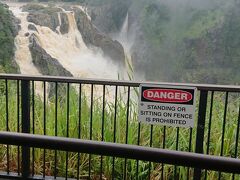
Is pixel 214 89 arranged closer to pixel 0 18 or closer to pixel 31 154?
pixel 31 154

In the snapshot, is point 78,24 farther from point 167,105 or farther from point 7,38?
point 167,105

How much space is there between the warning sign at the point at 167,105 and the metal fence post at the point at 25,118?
96 cm

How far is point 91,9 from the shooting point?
39.6 meters

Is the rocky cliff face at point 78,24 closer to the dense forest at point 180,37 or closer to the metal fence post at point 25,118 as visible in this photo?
the dense forest at point 180,37

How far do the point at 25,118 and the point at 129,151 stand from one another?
236 centimetres

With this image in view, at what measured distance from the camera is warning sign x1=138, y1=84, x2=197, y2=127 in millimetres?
2912

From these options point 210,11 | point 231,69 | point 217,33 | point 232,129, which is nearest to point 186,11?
point 210,11

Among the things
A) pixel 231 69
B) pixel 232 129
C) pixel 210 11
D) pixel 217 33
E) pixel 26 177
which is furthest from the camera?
pixel 210 11

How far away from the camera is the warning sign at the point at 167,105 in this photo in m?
2.91

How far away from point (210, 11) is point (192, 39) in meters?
4.49

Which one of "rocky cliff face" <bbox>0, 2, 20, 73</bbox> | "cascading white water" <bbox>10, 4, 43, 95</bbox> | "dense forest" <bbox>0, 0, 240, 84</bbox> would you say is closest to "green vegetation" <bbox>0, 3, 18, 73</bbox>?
"rocky cliff face" <bbox>0, 2, 20, 73</bbox>

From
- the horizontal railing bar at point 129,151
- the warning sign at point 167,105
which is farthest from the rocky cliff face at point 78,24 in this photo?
Answer: the horizontal railing bar at point 129,151

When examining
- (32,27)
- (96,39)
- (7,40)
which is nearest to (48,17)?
(32,27)

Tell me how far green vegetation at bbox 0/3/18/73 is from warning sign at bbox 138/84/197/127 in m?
19.6
